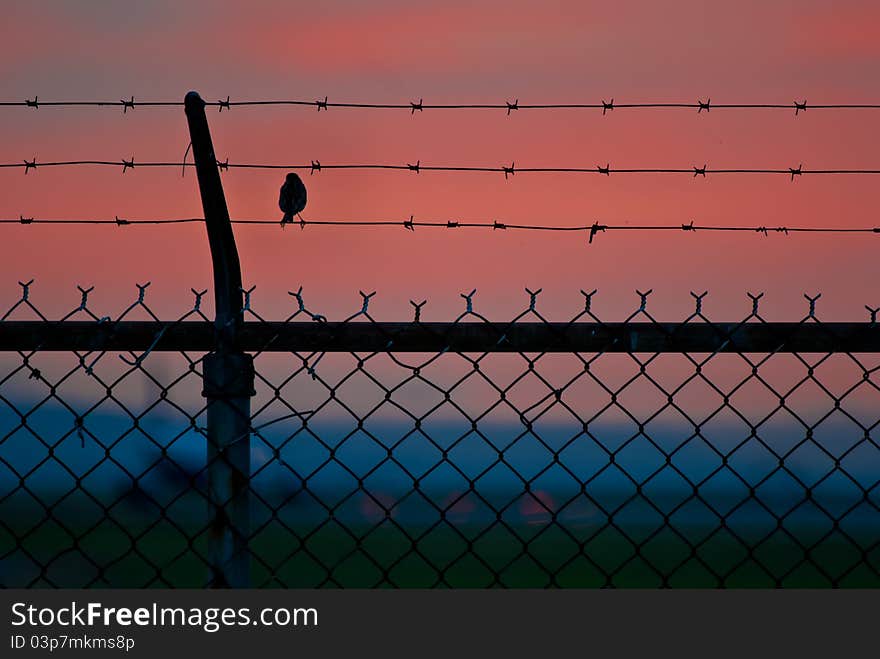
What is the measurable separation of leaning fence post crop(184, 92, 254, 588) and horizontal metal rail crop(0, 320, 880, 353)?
0.19ft

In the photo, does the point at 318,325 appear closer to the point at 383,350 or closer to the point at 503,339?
the point at 383,350

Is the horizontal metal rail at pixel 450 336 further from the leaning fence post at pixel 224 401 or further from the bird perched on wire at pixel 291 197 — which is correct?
the bird perched on wire at pixel 291 197

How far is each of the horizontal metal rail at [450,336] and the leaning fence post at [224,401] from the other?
0.19ft

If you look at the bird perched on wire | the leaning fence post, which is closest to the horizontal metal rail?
the leaning fence post

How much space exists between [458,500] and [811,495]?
0.89 meters

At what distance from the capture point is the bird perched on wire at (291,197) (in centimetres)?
344

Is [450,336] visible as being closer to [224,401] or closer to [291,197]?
[224,401]

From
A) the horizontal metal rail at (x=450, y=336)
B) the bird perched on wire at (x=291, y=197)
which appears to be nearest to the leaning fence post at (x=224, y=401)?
the horizontal metal rail at (x=450, y=336)

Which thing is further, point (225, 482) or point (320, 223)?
point (320, 223)

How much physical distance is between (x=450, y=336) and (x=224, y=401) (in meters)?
0.57

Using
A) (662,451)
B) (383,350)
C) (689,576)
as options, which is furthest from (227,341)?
(689,576)

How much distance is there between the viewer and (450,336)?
2.54 meters

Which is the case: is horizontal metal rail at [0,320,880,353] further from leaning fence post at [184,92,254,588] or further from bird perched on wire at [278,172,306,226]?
bird perched on wire at [278,172,306,226]
